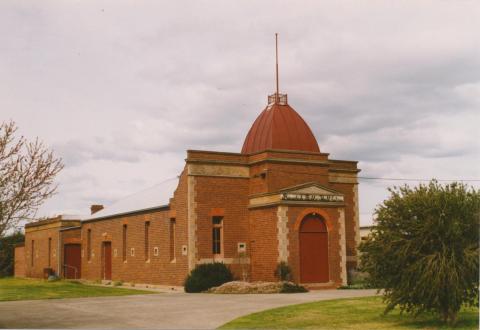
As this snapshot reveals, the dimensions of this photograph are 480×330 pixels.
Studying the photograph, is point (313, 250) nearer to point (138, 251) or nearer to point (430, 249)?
point (138, 251)

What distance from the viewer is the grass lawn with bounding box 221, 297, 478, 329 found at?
53.6 feet

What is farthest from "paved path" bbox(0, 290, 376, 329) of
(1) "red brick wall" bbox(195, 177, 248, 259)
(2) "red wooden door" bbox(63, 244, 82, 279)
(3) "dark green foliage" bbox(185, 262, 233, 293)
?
(2) "red wooden door" bbox(63, 244, 82, 279)

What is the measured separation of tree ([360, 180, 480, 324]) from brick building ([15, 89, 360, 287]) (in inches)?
607

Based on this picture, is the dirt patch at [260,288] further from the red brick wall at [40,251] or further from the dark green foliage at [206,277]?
the red brick wall at [40,251]

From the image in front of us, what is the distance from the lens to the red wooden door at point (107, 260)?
44.4 metres

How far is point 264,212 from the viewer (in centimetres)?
3338

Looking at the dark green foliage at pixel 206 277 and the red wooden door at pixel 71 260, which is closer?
the dark green foliage at pixel 206 277

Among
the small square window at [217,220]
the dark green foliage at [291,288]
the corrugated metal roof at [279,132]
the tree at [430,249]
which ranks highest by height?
the corrugated metal roof at [279,132]

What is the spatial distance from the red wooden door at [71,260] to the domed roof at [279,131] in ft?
69.7

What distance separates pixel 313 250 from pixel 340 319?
1554cm

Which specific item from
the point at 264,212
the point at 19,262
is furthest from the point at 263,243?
the point at 19,262

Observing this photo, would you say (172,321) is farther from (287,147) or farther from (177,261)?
(287,147)

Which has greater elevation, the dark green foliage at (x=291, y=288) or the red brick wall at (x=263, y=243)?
the red brick wall at (x=263, y=243)

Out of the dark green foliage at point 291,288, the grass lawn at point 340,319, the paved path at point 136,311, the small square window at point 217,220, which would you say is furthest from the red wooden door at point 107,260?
the grass lawn at point 340,319
